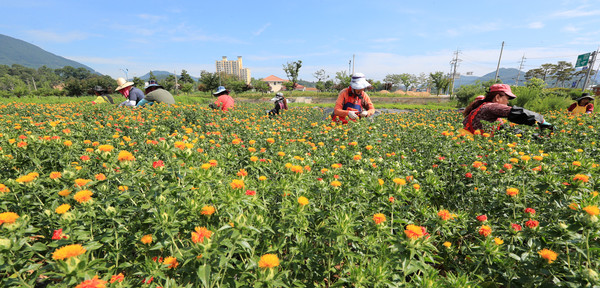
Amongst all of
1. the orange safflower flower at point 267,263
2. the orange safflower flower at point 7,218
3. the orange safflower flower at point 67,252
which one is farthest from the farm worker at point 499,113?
the orange safflower flower at point 7,218

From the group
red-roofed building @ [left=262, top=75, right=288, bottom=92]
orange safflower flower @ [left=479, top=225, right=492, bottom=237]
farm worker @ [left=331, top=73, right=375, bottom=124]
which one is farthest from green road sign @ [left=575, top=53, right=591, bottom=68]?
red-roofed building @ [left=262, top=75, right=288, bottom=92]

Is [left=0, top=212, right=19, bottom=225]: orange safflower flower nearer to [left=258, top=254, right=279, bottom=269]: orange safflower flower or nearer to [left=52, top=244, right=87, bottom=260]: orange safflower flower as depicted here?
[left=52, top=244, right=87, bottom=260]: orange safflower flower

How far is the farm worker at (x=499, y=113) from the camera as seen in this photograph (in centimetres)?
315

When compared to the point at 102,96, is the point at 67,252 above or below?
below

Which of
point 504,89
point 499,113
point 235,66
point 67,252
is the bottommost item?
point 67,252

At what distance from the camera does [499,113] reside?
3.41 meters

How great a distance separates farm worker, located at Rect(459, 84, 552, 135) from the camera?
3.15m

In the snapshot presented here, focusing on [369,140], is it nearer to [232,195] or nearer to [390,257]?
[390,257]

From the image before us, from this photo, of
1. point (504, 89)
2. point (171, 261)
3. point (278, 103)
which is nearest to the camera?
point (171, 261)

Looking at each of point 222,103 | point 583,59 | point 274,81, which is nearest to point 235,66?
point 274,81

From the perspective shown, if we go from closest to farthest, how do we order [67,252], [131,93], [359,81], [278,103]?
[67,252]
[359,81]
[131,93]
[278,103]

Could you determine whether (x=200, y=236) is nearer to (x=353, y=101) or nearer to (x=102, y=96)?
(x=353, y=101)

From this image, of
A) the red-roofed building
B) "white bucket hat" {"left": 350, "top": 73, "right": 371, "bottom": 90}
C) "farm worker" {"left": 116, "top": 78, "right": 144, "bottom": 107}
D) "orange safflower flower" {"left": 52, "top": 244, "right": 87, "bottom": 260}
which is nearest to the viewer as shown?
"orange safflower flower" {"left": 52, "top": 244, "right": 87, "bottom": 260}

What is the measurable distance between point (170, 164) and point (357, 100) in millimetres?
4349
